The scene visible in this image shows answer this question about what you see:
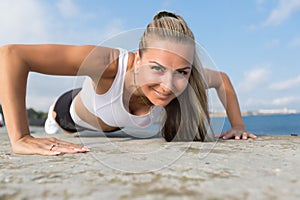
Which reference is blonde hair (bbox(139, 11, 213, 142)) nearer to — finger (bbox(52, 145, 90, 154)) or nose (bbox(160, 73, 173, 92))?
nose (bbox(160, 73, 173, 92))

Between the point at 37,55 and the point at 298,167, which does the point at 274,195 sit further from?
the point at 37,55

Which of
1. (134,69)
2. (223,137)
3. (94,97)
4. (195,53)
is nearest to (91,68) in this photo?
(134,69)

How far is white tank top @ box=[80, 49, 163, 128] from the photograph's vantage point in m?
2.07

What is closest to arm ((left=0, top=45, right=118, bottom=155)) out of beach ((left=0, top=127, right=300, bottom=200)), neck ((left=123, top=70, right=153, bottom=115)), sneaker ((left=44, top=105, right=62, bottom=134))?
beach ((left=0, top=127, right=300, bottom=200))

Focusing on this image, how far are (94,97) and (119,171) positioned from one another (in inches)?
60.2

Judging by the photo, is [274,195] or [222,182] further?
[222,182]

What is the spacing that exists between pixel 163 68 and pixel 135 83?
45cm

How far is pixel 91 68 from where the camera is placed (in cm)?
192

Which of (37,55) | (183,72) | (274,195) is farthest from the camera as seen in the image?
(183,72)

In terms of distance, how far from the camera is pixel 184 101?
7.65ft

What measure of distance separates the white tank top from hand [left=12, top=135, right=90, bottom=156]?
704 mm

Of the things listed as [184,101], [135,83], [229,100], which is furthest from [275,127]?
[135,83]

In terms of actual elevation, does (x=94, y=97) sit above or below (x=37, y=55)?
below

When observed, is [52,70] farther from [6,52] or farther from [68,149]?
[68,149]
